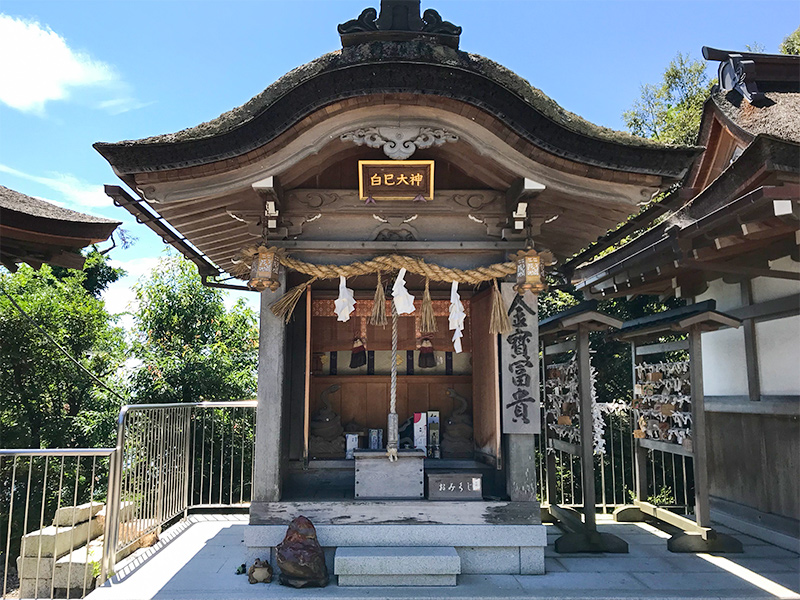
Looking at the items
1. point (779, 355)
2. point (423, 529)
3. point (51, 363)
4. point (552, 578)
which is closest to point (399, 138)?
point (423, 529)

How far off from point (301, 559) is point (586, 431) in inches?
135

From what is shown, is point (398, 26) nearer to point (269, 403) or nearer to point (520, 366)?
point (520, 366)

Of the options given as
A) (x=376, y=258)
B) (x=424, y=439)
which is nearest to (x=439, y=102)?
(x=376, y=258)

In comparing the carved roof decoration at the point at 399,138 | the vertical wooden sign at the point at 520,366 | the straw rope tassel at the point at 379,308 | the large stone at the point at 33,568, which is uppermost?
the carved roof decoration at the point at 399,138

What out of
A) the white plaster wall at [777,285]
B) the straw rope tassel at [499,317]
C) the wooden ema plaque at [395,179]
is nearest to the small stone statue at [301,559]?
the straw rope tassel at [499,317]

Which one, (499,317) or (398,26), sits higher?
(398,26)

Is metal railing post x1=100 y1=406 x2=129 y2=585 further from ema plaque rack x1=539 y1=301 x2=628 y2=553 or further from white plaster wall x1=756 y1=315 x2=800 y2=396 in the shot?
white plaster wall x1=756 y1=315 x2=800 y2=396

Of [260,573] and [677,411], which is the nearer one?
[260,573]

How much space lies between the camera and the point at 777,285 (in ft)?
22.2

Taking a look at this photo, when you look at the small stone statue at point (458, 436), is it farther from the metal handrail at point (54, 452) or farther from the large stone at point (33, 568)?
the large stone at point (33, 568)

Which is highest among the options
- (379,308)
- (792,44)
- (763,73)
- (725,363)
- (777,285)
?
(792,44)

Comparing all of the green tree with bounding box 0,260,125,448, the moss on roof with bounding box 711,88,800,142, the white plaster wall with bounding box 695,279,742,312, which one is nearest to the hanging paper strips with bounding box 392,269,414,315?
the white plaster wall with bounding box 695,279,742,312

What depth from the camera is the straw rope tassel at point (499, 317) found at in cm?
571

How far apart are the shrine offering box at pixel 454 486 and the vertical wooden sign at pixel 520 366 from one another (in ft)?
2.07
